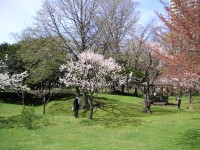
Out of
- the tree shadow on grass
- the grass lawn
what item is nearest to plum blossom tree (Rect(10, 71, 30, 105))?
the grass lawn

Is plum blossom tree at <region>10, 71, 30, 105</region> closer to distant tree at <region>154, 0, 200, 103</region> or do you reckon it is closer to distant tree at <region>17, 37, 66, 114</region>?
distant tree at <region>17, 37, 66, 114</region>

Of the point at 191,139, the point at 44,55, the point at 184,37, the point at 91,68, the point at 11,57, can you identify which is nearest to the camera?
the point at 184,37

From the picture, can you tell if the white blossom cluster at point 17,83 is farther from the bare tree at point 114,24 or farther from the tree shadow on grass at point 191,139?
the tree shadow on grass at point 191,139

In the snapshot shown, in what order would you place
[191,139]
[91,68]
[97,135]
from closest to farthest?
[191,139] → [97,135] → [91,68]

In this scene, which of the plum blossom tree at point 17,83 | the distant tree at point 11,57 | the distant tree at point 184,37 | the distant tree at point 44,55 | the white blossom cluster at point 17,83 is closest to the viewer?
the distant tree at point 184,37

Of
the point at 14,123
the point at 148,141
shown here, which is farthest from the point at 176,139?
the point at 14,123

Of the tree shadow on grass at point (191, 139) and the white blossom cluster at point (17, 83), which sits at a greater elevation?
the white blossom cluster at point (17, 83)

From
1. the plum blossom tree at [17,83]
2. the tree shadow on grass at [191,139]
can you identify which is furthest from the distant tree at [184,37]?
the plum blossom tree at [17,83]

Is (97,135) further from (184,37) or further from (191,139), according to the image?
(184,37)

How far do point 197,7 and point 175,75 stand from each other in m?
2.56

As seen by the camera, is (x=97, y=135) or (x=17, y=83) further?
(x=17, y=83)

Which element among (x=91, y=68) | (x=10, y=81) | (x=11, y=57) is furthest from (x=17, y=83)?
(x=11, y=57)

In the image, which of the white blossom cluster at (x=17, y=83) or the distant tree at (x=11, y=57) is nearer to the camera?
the white blossom cluster at (x=17, y=83)

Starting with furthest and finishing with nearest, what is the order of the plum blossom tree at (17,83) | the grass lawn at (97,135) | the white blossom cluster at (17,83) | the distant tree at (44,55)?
the distant tree at (44,55) < the plum blossom tree at (17,83) < the white blossom cluster at (17,83) < the grass lawn at (97,135)
